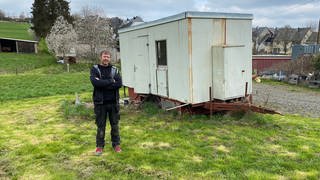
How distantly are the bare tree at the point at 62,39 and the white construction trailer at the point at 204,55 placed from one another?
89.3 ft

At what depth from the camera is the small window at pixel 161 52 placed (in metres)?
6.79

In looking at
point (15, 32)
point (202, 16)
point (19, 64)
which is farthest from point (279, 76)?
point (15, 32)

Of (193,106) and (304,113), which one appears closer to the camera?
(193,106)

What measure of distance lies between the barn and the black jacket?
4253 cm

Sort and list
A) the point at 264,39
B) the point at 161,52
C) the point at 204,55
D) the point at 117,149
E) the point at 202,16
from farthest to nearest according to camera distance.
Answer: the point at 264,39, the point at 161,52, the point at 204,55, the point at 202,16, the point at 117,149

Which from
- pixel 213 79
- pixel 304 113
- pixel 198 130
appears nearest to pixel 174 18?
pixel 213 79

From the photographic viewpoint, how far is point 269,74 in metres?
20.7

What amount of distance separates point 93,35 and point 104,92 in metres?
29.4

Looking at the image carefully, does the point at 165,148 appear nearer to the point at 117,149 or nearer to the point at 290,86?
the point at 117,149

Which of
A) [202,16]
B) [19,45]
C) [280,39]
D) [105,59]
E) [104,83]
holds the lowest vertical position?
[104,83]

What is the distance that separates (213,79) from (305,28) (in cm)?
5515

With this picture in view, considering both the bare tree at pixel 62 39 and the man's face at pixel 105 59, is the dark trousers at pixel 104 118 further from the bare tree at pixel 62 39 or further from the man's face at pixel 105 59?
the bare tree at pixel 62 39

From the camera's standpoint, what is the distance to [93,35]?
32.2 metres

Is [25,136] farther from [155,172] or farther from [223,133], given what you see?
[223,133]
